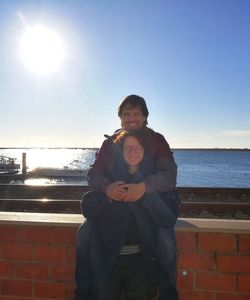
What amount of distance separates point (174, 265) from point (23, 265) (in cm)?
115

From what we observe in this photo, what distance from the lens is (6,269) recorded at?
299cm

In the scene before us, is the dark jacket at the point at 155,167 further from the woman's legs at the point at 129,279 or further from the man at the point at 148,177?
the woman's legs at the point at 129,279

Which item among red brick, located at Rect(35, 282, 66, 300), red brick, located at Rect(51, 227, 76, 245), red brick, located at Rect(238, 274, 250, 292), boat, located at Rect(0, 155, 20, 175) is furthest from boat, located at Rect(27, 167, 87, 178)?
red brick, located at Rect(238, 274, 250, 292)

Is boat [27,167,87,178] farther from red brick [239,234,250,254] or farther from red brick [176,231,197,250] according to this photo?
red brick [239,234,250,254]

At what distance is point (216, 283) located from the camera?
2691 millimetres

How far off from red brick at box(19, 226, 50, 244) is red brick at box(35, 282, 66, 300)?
1.07 ft

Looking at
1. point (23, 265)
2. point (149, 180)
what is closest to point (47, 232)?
point (23, 265)

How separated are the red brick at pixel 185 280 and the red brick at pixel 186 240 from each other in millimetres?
176

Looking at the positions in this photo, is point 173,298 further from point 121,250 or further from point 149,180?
point 149,180

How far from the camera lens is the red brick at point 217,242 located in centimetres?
264

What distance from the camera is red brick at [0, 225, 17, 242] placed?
293cm

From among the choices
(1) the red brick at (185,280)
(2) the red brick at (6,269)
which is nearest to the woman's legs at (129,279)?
(1) the red brick at (185,280)

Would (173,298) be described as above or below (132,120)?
below

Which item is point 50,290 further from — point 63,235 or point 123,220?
point 123,220
